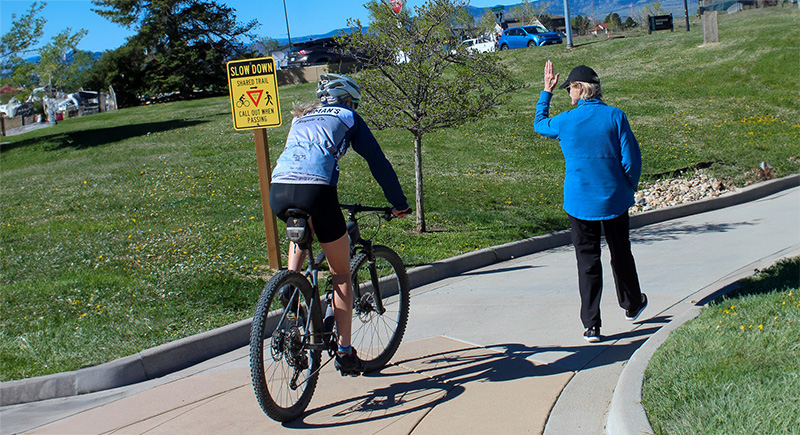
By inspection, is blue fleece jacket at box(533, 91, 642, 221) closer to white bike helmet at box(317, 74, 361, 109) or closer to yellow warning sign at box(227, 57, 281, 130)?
white bike helmet at box(317, 74, 361, 109)

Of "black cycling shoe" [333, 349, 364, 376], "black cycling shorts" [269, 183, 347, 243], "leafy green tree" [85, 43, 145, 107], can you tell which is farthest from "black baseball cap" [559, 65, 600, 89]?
"leafy green tree" [85, 43, 145, 107]

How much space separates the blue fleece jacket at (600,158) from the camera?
5.03m

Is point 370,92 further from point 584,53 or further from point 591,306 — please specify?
point 584,53

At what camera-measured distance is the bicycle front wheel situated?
498 centimetres

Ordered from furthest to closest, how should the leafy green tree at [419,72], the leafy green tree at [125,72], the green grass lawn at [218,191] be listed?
the leafy green tree at [125,72] < the leafy green tree at [419,72] < the green grass lawn at [218,191]

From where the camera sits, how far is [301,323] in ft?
14.1

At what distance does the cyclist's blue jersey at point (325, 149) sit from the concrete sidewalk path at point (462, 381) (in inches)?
50.7

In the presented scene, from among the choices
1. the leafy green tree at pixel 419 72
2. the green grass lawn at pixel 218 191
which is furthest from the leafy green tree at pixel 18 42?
the leafy green tree at pixel 419 72

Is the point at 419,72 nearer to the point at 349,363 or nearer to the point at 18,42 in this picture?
the point at 349,363

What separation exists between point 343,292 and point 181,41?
4341cm

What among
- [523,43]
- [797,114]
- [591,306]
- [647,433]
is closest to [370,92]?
[591,306]

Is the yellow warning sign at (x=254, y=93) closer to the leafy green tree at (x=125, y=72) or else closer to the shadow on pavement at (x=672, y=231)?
the shadow on pavement at (x=672, y=231)

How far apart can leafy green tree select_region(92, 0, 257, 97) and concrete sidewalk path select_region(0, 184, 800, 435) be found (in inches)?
1544

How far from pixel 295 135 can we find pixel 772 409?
288cm
